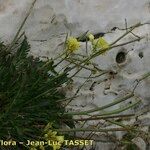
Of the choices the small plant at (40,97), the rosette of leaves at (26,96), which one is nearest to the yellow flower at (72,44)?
the small plant at (40,97)

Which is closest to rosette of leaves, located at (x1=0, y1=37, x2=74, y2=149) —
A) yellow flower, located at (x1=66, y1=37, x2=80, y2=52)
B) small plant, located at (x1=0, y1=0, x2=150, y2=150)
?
small plant, located at (x1=0, y1=0, x2=150, y2=150)

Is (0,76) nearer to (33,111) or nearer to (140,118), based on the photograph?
(33,111)

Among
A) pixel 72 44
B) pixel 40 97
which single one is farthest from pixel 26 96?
pixel 72 44

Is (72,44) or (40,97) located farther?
(40,97)

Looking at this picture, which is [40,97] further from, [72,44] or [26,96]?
[72,44]

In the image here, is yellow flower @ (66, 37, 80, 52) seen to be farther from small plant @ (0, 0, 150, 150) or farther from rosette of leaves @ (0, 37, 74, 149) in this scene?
rosette of leaves @ (0, 37, 74, 149)

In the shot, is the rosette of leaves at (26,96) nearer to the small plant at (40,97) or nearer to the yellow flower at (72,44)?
the small plant at (40,97)

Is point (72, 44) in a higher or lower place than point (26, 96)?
higher

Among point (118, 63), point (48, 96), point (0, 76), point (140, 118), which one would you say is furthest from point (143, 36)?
point (0, 76)
